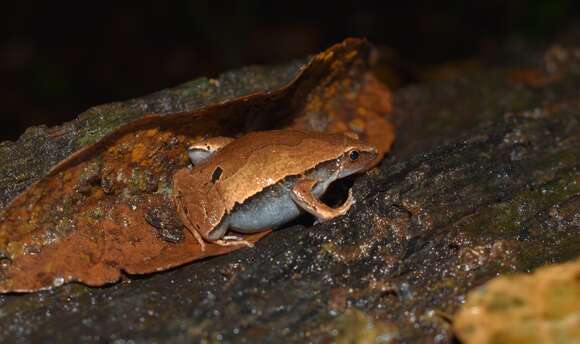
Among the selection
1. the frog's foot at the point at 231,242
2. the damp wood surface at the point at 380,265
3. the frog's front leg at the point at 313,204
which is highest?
the frog's front leg at the point at 313,204

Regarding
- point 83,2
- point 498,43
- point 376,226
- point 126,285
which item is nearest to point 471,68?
point 498,43

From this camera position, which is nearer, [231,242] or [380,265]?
[380,265]

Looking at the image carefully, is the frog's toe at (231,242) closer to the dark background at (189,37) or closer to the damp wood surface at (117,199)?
the damp wood surface at (117,199)

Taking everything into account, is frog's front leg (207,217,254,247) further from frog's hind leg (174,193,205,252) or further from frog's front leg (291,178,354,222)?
frog's front leg (291,178,354,222)

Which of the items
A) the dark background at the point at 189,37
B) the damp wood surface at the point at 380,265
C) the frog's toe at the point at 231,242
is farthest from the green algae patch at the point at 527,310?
the dark background at the point at 189,37

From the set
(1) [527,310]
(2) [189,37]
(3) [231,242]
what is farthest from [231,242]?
(2) [189,37]

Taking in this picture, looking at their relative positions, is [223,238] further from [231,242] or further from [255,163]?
[255,163]

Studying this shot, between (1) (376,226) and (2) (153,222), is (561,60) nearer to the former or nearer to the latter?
(1) (376,226)
